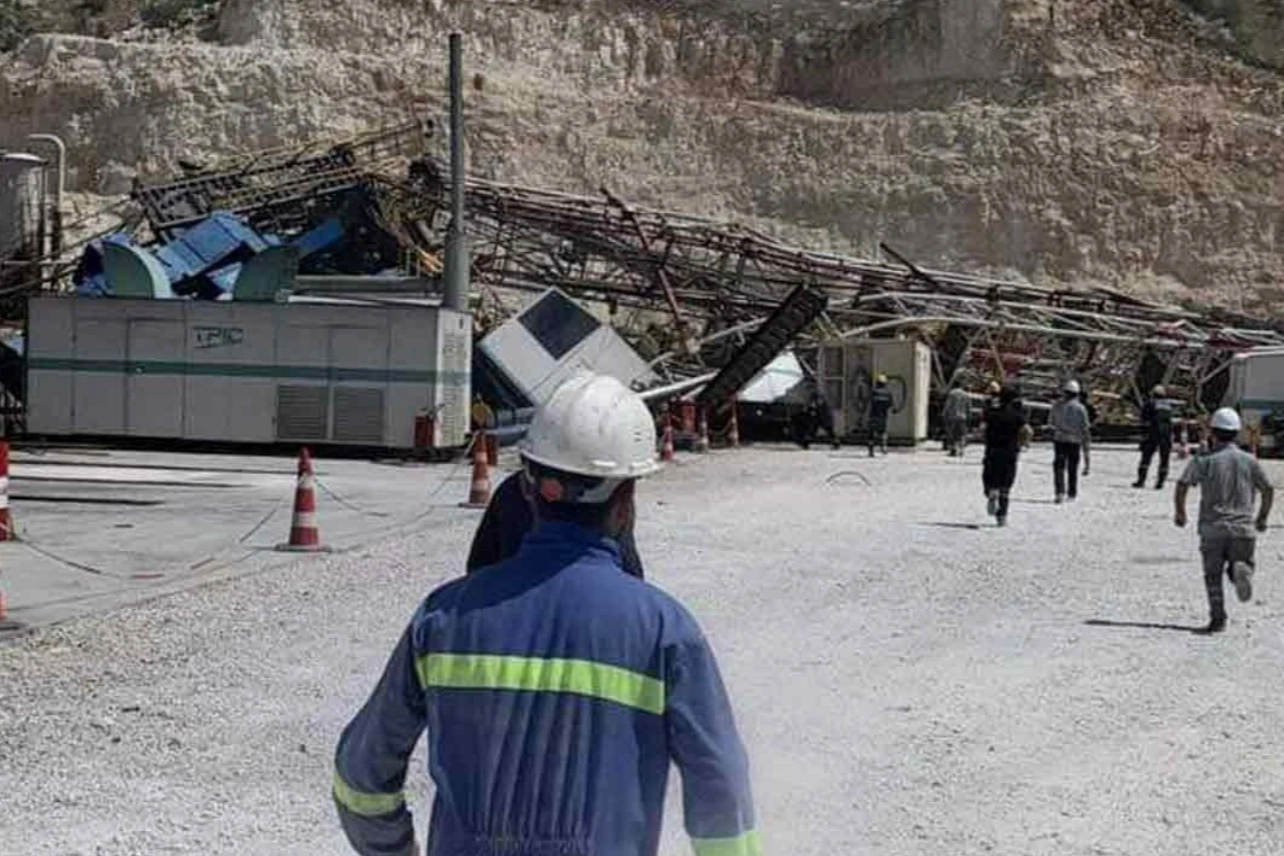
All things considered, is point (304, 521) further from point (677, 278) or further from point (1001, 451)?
point (677, 278)

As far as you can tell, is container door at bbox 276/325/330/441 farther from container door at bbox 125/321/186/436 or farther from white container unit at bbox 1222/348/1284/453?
white container unit at bbox 1222/348/1284/453

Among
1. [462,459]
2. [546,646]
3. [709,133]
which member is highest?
[709,133]

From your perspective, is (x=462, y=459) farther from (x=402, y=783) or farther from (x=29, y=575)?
(x=402, y=783)

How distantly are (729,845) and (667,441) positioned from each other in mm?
25920

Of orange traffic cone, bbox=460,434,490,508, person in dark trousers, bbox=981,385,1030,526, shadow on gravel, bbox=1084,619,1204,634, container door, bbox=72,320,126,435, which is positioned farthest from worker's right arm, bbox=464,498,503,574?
container door, bbox=72,320,126,435

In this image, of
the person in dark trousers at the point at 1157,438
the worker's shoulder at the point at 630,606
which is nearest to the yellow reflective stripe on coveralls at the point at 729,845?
the worker's shoulder at the point at 630,606

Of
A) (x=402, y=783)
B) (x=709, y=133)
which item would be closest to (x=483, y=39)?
(x=709, y=133)

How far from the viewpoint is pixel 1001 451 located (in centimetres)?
1866

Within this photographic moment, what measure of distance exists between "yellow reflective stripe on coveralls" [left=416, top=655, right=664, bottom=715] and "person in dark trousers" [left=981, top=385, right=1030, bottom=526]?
15.8m

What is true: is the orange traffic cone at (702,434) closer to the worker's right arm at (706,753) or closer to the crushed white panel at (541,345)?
the crushed white panel at (541,345)

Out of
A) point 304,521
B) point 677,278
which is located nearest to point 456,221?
point 677,278

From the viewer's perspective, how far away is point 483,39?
6631 centimetres

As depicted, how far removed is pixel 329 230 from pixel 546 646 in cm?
3623

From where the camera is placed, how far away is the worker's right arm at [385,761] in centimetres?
320
